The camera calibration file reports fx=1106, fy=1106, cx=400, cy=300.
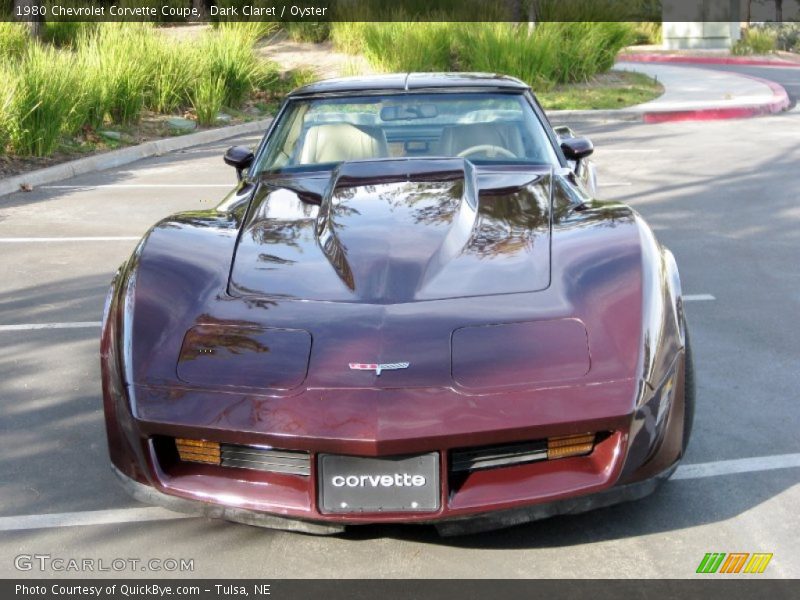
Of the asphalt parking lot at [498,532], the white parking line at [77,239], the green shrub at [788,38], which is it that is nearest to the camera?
the asphalt parking lot at [498,532]

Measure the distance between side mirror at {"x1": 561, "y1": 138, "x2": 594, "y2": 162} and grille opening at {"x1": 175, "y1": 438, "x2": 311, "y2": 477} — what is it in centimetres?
291

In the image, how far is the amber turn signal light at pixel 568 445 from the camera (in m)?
3.25

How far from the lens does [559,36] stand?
20.8 m

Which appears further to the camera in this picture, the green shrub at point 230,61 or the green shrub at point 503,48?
the green shrub at point 503,48

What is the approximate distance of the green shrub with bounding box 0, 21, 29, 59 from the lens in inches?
652

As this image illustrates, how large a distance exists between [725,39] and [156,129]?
2792 centimetres

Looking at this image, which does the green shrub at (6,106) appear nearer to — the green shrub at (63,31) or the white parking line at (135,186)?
the white parking line at (135,186)

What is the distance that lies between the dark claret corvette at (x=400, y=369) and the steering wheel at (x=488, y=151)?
1192 millimetres

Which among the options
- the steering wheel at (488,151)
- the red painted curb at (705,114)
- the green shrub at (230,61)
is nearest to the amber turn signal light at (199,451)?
the steering wheel at (488,151)
